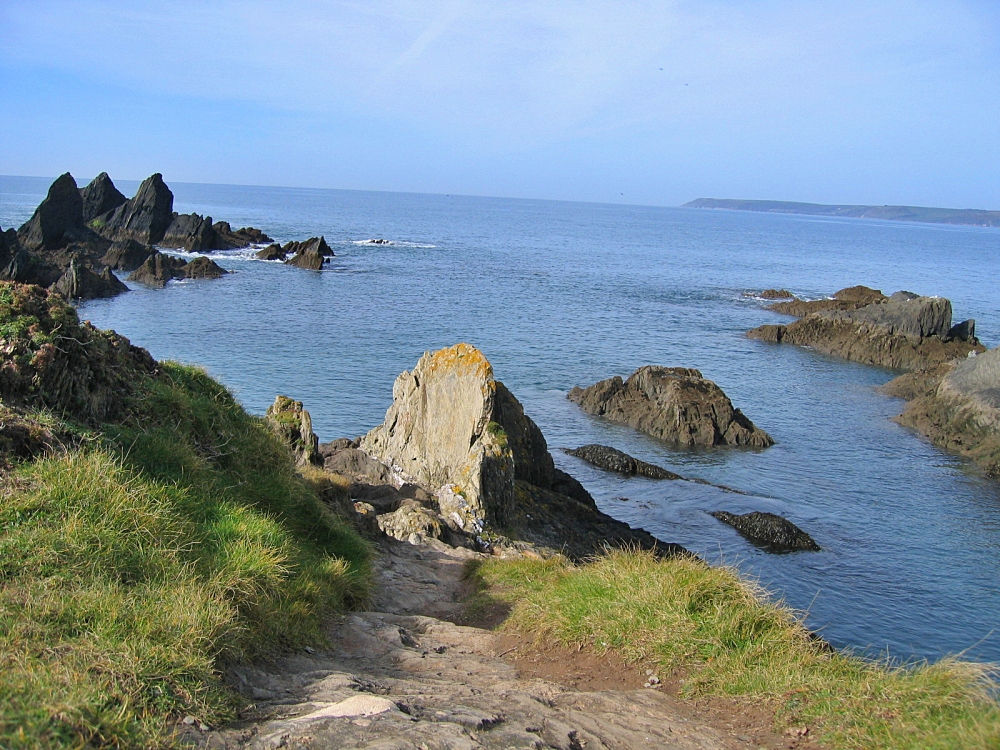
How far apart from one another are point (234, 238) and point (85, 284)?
3990 centimetres

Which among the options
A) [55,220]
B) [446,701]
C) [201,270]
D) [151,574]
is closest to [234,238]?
[55,220]

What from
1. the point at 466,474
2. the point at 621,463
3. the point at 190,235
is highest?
the point at 190,235

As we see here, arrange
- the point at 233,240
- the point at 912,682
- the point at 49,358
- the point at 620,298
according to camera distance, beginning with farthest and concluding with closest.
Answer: the point at 233,240 < the point at 620,298 < the point at 49,358 < the point at 912,682

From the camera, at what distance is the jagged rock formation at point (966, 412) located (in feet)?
100

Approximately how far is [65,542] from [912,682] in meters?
6.47

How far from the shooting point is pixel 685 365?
4350 centimetres

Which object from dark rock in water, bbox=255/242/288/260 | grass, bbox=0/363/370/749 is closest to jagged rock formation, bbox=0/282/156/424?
grass, bbox=0/363/370/749

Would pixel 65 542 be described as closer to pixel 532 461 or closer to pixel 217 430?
pixel 217 430

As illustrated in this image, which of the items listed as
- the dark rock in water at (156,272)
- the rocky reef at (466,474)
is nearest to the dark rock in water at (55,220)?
the dark rock in water at (156,272)

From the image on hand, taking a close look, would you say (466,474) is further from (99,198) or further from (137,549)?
(99,198)

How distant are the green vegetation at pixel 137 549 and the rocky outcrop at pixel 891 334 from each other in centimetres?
4531

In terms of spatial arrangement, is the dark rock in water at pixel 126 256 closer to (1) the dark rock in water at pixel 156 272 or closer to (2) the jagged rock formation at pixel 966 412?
(1) the dark rock in water at pixel 156 272

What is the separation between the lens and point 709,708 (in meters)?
6.18

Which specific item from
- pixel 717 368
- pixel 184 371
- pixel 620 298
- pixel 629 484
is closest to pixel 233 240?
pixel 620 298
